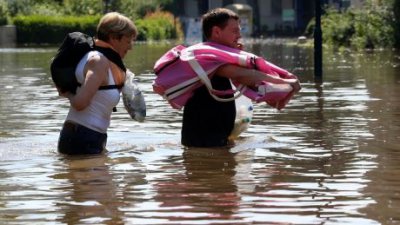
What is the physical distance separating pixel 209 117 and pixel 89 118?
101cm

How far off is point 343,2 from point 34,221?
59096 millimetres

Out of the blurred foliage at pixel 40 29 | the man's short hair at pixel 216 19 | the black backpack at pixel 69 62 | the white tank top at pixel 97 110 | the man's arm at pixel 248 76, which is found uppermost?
the man's short hair at pixel 216 19

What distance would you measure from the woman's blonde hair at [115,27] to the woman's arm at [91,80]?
240 mm

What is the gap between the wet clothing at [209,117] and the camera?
9648mm

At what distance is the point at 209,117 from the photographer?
966 cm

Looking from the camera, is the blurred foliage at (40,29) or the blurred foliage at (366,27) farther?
the blurred foliage at (40,29)

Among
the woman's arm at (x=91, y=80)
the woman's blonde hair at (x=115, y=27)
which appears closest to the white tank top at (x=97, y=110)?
the woman's arm at (x=91, y=80)

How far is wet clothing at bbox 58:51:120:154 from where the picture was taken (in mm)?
9164

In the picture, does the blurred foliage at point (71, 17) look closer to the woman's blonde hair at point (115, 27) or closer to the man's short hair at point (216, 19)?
the man's short hair at point (216, 19)

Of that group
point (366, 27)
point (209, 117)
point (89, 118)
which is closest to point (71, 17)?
point (366, 27)

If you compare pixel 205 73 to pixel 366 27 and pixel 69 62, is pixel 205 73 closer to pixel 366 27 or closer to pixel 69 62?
pixel 69 62

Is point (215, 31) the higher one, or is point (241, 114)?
point (215, 31)

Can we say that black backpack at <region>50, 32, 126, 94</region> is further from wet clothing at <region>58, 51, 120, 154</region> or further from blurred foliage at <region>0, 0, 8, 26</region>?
blurred foliage at <region>0, 0, 8, 26</region>

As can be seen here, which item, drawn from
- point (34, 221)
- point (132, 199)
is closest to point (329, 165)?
point (132, 199)
